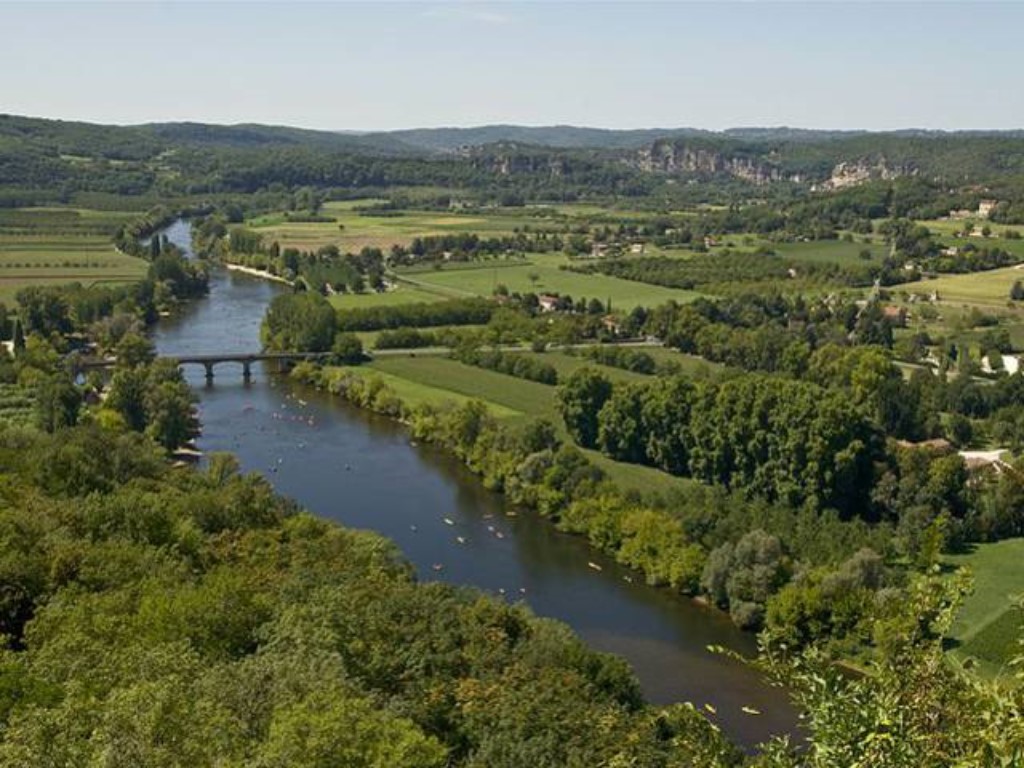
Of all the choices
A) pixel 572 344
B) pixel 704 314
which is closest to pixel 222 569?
pixel 572 344

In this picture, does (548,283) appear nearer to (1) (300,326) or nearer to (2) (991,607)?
(1) (300,326)

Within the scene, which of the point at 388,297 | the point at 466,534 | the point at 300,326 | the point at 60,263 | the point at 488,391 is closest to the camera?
the point at 466,534

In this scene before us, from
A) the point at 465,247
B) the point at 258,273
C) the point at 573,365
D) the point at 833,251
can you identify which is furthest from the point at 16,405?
the point at 833,251

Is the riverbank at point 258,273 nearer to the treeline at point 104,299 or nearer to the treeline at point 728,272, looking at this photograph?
the treeline at point 104,299

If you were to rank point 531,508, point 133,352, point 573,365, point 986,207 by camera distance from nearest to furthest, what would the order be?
point 531,508 → point 133,352 → point 573,365 → point 986,207

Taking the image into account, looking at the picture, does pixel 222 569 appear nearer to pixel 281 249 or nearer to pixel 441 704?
pixel 441 704

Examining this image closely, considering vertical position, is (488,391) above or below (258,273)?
below

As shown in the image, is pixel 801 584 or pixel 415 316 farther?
pixel 415 316
